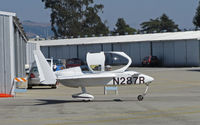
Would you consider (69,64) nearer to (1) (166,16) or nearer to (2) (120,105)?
(2) (120,105)

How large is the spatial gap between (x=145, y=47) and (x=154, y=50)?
1.45 m

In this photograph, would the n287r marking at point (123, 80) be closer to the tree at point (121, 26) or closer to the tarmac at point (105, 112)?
the tarmac at point (105, 112)

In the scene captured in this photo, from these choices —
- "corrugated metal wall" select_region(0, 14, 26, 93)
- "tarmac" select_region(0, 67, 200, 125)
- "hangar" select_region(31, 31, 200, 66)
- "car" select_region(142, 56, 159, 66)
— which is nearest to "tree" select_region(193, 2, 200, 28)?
"hangar" select_region(31, 31, 200, 66)

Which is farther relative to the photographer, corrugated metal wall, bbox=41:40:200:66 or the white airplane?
corrugated metal wall, bbox=41:40:200:66

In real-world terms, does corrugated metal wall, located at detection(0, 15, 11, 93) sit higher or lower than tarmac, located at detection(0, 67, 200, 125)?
higher

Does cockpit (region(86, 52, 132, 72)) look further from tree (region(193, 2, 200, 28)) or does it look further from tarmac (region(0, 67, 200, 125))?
tree (region(193, 2, 200, 28))

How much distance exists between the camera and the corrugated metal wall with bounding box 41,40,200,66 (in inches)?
2264

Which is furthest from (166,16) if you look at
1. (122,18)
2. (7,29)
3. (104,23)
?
(7,29)

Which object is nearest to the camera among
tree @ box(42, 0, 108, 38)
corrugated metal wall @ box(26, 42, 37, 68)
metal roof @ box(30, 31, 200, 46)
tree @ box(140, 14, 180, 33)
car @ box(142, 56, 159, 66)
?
corrugated metal wall @ box(26, 42, 37, 68)

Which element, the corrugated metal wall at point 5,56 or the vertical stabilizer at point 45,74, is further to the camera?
the corrugated metal wall at point 5,56

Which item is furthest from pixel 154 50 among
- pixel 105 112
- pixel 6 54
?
pixel 105 112

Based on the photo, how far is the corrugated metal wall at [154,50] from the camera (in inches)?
2264

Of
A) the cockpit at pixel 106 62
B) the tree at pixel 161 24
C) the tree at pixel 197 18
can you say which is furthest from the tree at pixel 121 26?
the cockpit at pixel 106 62

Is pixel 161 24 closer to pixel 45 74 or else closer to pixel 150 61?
pixel 150 61
